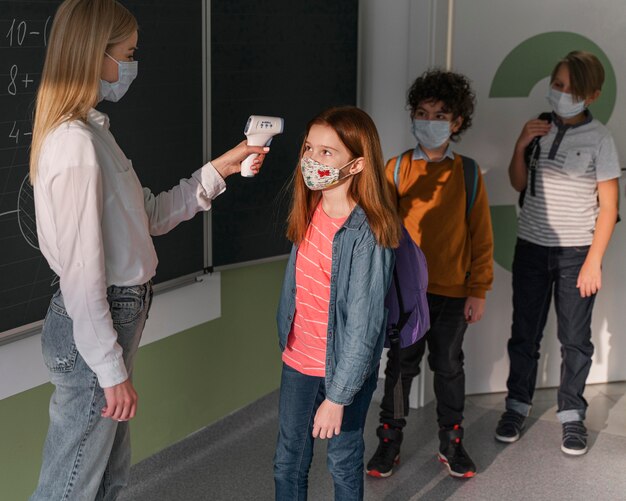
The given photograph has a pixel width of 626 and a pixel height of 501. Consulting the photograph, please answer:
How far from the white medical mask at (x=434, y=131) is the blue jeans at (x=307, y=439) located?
113 centimetres

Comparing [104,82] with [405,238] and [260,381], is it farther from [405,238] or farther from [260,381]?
[260,381]

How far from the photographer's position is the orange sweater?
11.3 feet

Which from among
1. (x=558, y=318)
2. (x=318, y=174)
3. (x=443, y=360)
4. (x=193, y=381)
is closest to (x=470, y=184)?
(x=443, y=360)

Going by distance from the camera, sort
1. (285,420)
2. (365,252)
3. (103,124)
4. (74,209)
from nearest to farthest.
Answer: (74,209) < (103,124) < (365,252) < (285,420)

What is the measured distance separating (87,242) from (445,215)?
5.60 ft

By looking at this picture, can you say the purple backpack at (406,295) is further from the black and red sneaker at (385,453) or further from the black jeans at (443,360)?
the black and red sneaker at (385,453)

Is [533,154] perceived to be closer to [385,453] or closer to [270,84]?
→ [270,84]

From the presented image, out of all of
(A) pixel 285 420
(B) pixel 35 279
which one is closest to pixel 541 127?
(A) pixel 285 420

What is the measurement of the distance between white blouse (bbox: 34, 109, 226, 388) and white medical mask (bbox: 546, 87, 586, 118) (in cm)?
206

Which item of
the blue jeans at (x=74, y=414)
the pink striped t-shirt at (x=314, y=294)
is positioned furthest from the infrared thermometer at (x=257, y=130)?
the blue jeans at (x=74, y=414)

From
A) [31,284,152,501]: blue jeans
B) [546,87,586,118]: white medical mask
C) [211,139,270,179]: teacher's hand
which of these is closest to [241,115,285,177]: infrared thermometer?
[211,139,270,179]: teacher's hand

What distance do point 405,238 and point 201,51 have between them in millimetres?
1267

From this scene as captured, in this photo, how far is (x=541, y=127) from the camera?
3.80 meters

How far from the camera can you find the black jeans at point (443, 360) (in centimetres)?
352
